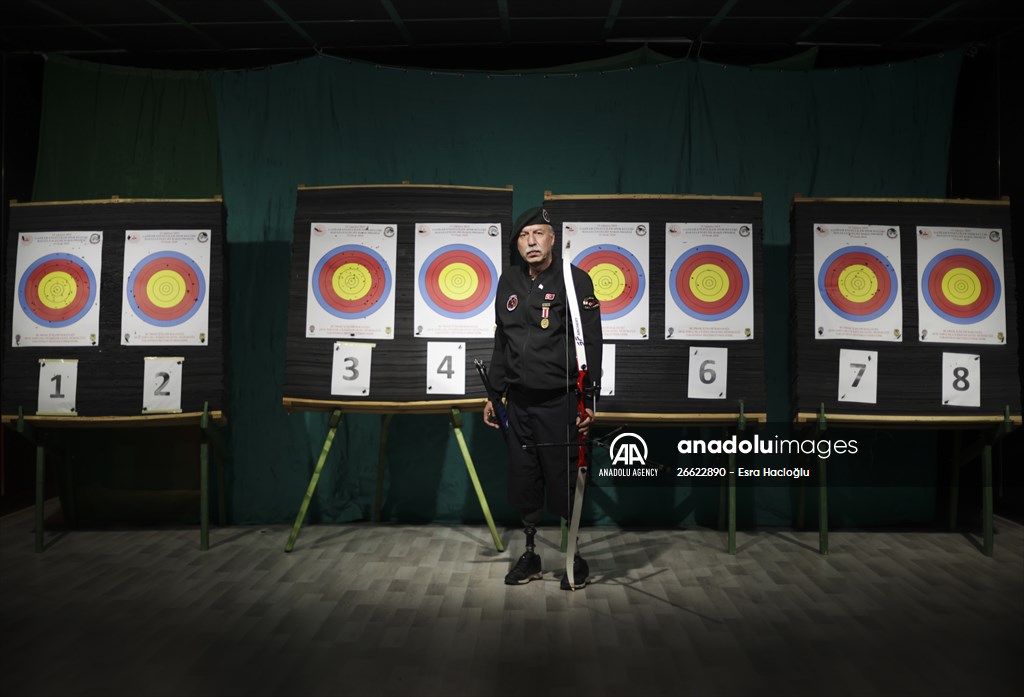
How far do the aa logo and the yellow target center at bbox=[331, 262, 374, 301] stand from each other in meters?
1.40

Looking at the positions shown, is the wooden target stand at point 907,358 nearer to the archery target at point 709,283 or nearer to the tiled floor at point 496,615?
the archery target at point 709,283

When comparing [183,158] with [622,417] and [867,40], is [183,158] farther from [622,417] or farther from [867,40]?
[867,40]

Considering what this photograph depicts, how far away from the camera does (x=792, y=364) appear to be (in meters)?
3.62

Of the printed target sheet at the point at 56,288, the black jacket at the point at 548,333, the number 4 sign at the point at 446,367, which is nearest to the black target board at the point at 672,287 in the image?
the black jacket at the point at 548,333

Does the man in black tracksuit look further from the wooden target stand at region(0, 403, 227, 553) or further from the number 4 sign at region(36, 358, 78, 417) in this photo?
the number 4 sign at region(36, 358, 78, 417)

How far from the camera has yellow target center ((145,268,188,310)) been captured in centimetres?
363

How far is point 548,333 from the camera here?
299 centimetres

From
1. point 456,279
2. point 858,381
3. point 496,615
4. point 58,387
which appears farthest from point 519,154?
point 58,387

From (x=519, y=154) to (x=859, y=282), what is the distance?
67.4 inches

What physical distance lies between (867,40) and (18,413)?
4.45 metres

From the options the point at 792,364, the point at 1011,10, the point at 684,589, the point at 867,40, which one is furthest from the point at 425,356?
the point at 1011,10

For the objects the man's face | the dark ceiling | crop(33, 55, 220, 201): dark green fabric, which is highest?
the dark ceiling

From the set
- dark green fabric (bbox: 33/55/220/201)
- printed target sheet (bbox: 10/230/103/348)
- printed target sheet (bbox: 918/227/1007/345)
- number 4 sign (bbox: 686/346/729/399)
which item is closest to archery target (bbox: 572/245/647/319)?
number 4 sign (bbox: 686/346/729/399)

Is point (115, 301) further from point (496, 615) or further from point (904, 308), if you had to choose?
point (904, 308)
